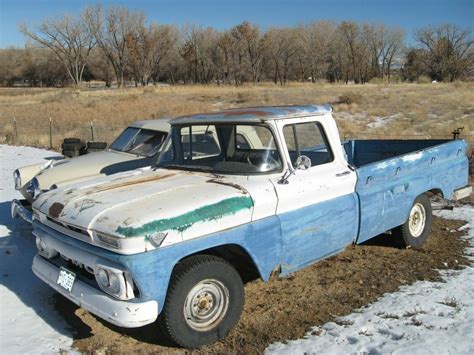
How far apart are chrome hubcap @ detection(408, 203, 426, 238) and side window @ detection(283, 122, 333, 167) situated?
1.52 meters

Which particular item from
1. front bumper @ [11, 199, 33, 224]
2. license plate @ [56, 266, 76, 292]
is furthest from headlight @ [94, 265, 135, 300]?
front bumper @ [11, 199, 33, 224]

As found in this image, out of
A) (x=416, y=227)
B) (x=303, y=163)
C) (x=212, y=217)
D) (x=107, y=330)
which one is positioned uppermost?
(x=303, y=163)

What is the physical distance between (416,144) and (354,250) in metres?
2.03

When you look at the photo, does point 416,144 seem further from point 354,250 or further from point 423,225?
point 354,250

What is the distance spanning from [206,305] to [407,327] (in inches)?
62.5

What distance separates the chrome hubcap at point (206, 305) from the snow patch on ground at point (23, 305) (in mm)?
991

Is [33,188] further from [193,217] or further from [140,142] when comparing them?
[193,217]

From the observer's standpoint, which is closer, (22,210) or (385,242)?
(385,242)

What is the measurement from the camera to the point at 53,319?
13.4ft

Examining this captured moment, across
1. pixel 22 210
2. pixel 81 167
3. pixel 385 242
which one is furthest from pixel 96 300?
pixel 81 167

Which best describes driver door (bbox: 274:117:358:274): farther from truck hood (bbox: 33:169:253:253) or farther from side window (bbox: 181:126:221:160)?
side window (bbox: 181:126:221:160)

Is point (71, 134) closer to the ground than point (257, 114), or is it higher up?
closer to the ground

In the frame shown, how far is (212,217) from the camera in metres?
3.43

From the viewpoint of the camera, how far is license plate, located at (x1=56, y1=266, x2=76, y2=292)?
3.55m
